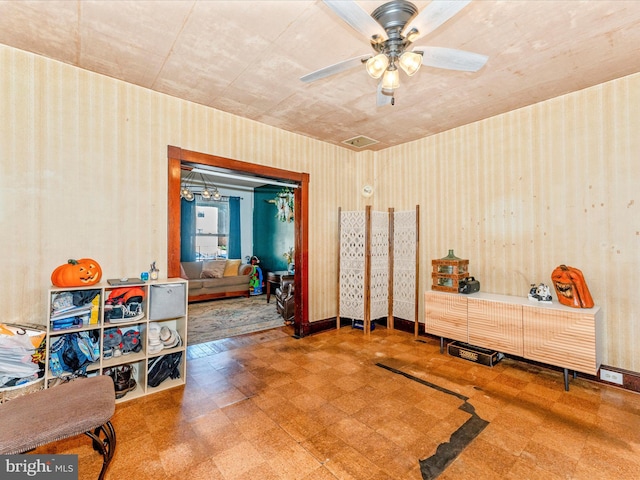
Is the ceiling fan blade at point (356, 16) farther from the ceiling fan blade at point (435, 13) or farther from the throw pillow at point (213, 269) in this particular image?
the throw pillow at point (213, 269)

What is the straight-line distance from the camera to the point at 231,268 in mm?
7664

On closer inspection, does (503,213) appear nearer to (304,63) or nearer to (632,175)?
(632,175)

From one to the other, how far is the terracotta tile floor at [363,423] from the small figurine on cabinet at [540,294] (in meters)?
0.81

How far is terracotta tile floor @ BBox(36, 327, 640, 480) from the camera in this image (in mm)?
1838

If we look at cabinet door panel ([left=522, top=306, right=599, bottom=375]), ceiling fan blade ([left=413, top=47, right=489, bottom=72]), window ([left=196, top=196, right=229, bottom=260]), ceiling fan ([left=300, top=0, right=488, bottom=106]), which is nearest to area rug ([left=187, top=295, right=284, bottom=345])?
window ([left=196, top=196, right=229, bottom=260])

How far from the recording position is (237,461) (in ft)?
6.22

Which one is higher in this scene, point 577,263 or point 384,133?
point 384,133

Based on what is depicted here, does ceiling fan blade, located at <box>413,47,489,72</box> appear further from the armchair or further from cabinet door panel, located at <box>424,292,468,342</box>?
the armchair

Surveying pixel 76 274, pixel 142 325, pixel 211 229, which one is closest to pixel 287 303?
pixel 142 325

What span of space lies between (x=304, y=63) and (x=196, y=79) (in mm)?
1117

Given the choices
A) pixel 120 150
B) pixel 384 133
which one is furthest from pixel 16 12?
pixel 384 133

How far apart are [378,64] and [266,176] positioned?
2463mm

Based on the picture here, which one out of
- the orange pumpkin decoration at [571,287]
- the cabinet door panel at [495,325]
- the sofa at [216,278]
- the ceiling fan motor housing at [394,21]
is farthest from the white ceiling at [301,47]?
the sofa at [216,278]

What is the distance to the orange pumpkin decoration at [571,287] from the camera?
2.81 m
